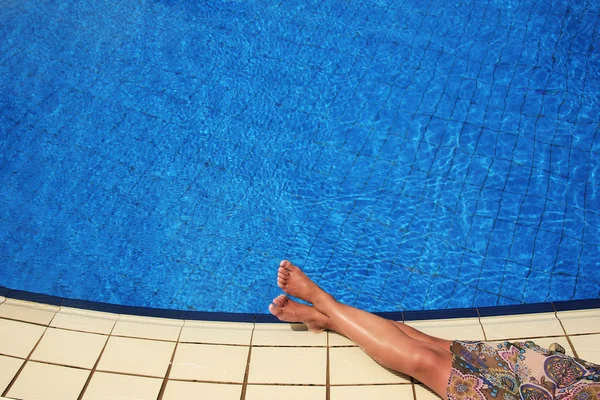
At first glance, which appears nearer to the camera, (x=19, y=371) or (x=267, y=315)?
(x=19, y=371)

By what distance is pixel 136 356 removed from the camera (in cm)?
292

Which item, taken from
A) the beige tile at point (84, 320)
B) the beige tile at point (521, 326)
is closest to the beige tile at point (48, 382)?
the beige tile at point (84, 320)

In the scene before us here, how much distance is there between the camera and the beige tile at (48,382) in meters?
2.74

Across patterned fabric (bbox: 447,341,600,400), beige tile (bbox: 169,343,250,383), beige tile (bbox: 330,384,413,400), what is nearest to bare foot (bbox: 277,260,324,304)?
beige tile (bbox: 169,343,250,383)

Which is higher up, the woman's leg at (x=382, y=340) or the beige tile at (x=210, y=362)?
the woman's leg at (x=382, y=340)

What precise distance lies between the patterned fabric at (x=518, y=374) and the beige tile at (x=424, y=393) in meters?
0.18

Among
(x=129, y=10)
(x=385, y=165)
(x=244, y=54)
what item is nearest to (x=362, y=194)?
(x=385, y=165)

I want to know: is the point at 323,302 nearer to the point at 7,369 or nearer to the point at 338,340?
the point at 338,340

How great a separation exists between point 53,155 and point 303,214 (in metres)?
2.08

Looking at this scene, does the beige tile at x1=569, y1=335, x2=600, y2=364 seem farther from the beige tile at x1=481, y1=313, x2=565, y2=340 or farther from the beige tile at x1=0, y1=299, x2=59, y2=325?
the beige tile at x1=0, y1=299, x2=59, y2=325

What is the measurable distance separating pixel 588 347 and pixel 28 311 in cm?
313

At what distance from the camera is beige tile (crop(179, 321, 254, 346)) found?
9.87 feet

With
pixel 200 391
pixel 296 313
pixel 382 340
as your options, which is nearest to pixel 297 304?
pixel 296 313

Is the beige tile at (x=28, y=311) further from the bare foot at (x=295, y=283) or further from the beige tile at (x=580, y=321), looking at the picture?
the beige tile at (x=580, y=321)
